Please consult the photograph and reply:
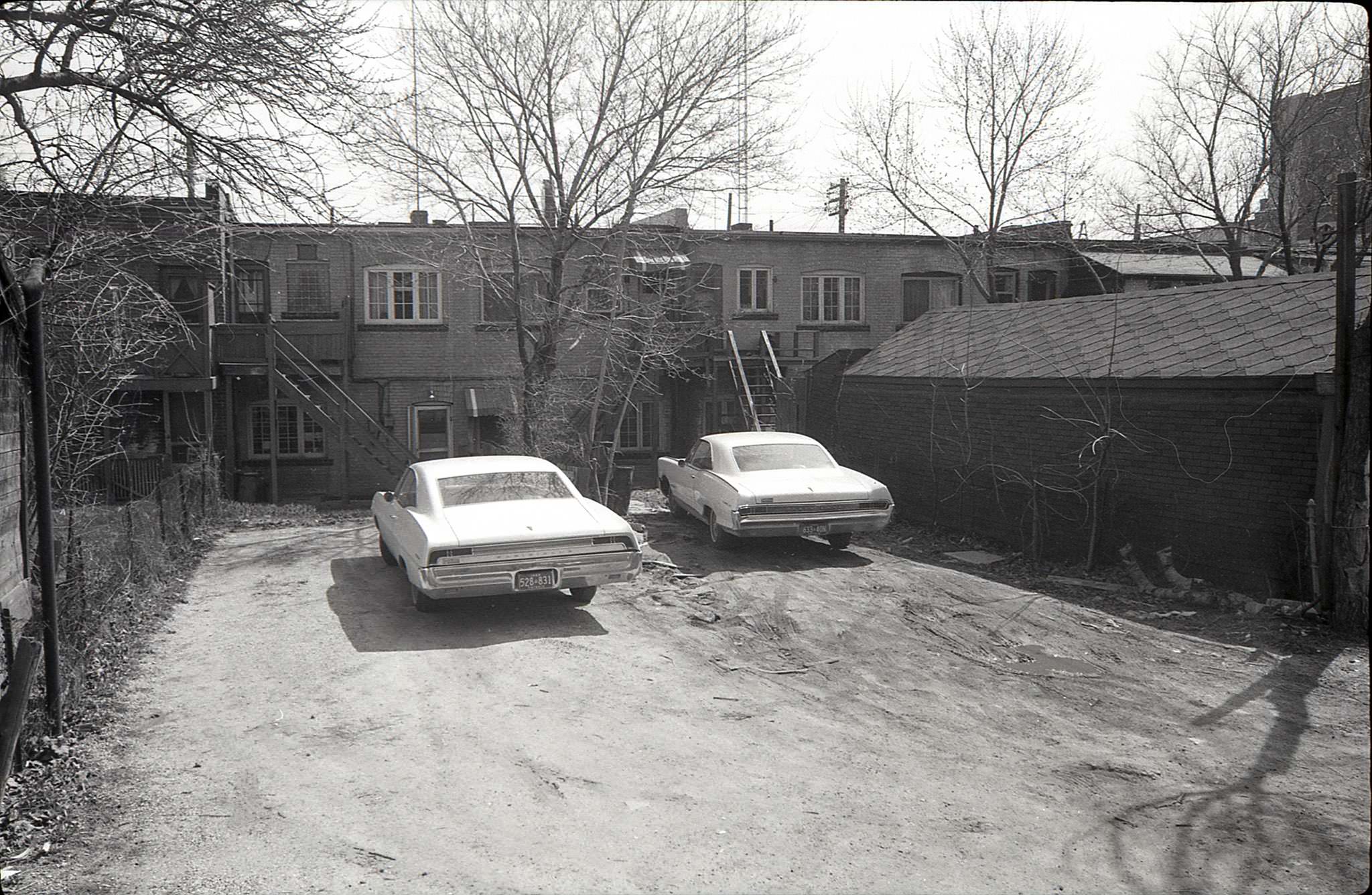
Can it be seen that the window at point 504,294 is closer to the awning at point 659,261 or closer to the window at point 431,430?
the awning at point 659,261

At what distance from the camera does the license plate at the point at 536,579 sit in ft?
29.3

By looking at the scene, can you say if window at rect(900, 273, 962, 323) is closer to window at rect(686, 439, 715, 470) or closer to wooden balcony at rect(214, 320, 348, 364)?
window at rect(686, 439, 715, 470)

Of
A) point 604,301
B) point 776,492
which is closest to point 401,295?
point 604,301

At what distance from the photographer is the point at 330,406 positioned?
72.2ft

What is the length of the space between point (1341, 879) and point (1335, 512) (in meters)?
5.20

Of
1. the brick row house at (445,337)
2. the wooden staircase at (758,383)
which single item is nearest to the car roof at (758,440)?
the brick row house at (445,337)

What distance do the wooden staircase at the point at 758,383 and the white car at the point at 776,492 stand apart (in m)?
7.15

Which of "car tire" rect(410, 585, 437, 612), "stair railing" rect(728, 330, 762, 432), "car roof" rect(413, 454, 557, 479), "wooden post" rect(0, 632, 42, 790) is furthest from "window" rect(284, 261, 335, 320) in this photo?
"wooden post" rect(0, 632, 42, 790)

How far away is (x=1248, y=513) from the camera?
10016 millimetres

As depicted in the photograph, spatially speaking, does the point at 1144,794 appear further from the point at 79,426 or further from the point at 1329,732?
the point at 79,426

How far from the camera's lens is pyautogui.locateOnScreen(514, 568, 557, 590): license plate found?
8.92m

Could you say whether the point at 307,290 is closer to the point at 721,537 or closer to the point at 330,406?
the point at 330,406

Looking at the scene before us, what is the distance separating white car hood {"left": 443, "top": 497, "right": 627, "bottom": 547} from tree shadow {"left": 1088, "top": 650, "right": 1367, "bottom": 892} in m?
5.32

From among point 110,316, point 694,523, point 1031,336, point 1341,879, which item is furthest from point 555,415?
point 1341,879
